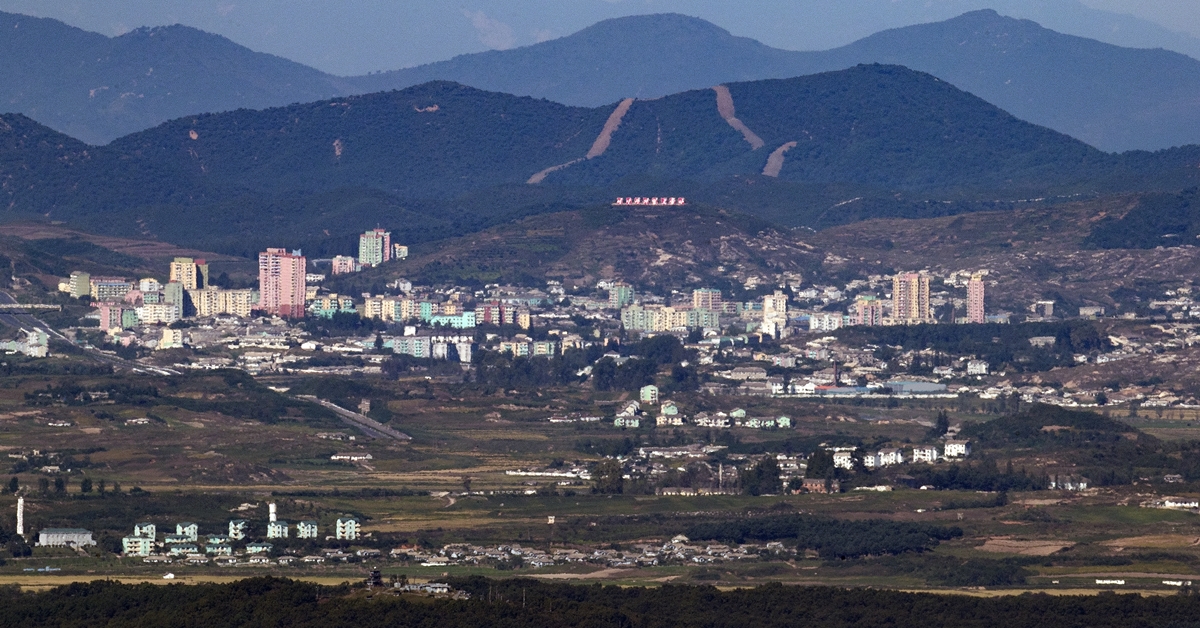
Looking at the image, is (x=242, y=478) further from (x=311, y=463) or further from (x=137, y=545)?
(x=137, y=545)

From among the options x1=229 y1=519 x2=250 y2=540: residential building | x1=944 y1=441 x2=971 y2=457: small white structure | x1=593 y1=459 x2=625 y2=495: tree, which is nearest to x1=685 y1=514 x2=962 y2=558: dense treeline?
x1=593 y1=459 x2=625 y2=495: tree

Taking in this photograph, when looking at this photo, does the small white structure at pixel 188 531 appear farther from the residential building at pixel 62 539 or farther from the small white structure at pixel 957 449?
the small white structure at pixel 957 449

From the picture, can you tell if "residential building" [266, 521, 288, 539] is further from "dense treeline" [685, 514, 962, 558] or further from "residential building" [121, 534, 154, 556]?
"dense treeline" [685, 514, 962, 558]

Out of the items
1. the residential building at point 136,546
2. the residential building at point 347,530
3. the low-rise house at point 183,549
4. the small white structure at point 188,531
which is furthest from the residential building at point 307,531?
the residential building at point 136,546

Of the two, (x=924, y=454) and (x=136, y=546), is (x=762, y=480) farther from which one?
(x=136, y=546)

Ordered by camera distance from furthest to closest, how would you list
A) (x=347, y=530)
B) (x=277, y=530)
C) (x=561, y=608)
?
(x=347, y=530) < (x=277, y=530) < (x=561, y=608)

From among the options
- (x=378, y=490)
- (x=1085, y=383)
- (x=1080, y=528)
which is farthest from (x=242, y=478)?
(x=1085, y=383)

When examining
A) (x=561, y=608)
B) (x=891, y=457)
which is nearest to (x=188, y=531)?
(x=561, y=608)
